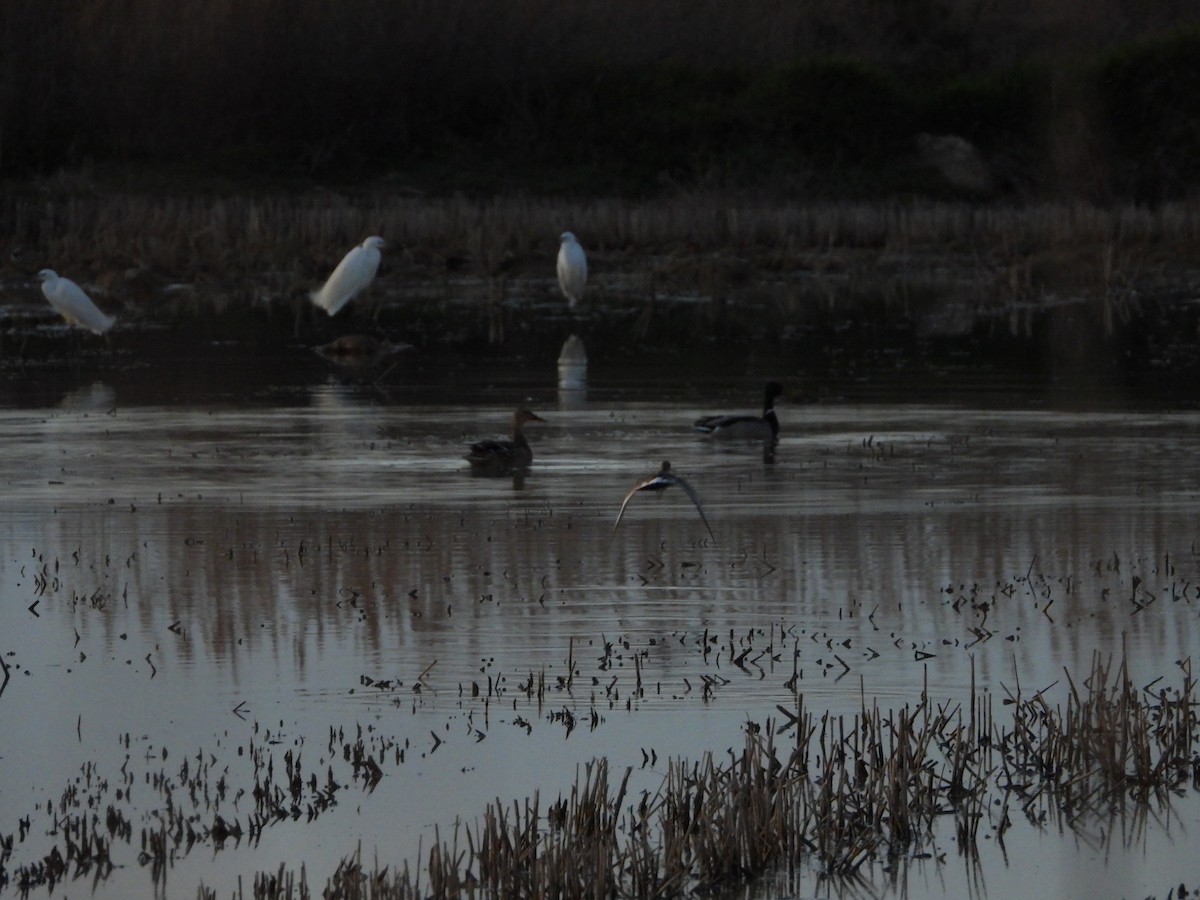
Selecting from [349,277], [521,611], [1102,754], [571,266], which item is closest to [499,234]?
[571,266]

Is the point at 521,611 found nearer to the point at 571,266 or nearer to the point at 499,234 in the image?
the point at 571,266

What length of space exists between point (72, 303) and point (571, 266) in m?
6.38

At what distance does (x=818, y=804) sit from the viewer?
5934 mm

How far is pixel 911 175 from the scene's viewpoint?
43.6m

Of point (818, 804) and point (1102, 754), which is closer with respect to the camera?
point (818, 804)

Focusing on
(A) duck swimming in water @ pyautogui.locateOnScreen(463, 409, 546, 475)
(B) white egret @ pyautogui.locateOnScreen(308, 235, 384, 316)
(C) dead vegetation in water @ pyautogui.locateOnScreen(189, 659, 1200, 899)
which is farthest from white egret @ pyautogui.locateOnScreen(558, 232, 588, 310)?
(C) dead vegetation in water @ pyautogui.locateOnScreen(189, 659, 1200, 899)

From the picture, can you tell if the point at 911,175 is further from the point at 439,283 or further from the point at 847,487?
the point at 847,487

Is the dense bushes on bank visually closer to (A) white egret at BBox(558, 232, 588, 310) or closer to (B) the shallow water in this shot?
(A) white egret at BBox(558, 232, 588, 310)

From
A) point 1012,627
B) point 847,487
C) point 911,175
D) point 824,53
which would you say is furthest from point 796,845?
point 824,53

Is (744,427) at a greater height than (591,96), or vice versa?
(591,96)

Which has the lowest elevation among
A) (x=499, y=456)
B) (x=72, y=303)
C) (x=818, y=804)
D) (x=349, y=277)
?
(x=818, y=804)

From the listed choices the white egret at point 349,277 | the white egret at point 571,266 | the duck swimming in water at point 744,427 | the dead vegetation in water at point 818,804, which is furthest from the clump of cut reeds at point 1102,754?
the white egret at point 571,266

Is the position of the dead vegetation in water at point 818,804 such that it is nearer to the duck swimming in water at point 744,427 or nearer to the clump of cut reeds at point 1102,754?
the clump of cut reeds at point 1102,754

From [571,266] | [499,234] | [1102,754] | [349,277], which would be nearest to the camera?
[1102,754]
